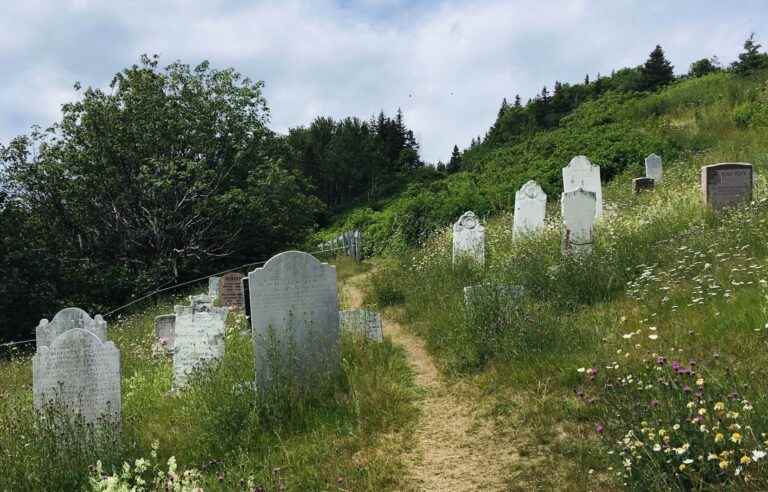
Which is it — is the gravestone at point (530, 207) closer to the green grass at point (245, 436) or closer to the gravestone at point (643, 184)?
the gravestone at point (643, 184)

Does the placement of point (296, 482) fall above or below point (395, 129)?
below

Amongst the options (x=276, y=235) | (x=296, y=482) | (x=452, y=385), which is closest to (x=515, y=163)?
(x=276, y=235)

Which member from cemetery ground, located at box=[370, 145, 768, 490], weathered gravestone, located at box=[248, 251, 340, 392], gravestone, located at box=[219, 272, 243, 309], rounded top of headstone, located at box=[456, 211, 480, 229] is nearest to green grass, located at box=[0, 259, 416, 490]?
weathered gravestone, located at box=[248, 251, 340, 392]

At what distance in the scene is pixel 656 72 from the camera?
42156 millimetres

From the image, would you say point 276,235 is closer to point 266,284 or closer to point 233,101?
point 233,101

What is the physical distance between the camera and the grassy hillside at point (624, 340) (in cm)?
361

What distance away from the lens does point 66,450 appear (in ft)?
16.1

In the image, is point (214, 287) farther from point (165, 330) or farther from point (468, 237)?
point (468, 237)

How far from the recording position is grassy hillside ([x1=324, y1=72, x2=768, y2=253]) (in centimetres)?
2012

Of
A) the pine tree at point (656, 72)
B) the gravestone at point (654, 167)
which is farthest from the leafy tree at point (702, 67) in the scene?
the gravestone at point (654, 167)

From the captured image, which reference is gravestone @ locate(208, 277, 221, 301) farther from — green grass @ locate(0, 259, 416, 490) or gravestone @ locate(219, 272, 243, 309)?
green grass @ locate(0, 259, 416, 490)

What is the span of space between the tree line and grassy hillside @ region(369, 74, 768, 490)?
38.1ft

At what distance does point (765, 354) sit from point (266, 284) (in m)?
4.74

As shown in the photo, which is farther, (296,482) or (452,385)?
(452,385)
